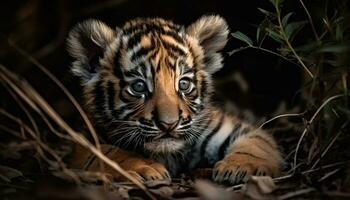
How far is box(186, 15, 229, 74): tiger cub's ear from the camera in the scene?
3775 millimetres

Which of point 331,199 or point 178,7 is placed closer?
point 331,199

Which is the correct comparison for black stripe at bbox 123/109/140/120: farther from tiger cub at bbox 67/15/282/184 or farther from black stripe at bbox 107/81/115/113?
black stripe at bbox 107/81/115/113

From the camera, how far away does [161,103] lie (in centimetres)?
317

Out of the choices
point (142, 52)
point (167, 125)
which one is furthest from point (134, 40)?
point (167, 125)

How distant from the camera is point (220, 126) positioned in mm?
3852

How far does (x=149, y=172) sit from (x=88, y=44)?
1096mm

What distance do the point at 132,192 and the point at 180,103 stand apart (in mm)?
755

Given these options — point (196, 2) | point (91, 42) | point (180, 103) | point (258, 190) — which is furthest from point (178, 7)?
point (258, 190)

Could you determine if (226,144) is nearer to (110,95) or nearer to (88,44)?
(110,95)

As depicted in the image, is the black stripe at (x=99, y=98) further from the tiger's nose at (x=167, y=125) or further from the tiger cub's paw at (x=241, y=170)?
the tiger cub's paw at (x=241, y=170)

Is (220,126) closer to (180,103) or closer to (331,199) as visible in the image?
(180,103)

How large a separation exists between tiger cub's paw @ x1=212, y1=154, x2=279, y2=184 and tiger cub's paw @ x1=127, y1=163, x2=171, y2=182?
0.28 m

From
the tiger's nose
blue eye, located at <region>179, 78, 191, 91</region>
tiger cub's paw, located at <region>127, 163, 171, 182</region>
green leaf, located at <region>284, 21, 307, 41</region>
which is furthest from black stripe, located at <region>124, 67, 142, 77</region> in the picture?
green leaf, located at <region>284, 21, 307, 41</region>

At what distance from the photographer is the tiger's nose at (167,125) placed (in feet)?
10.3
